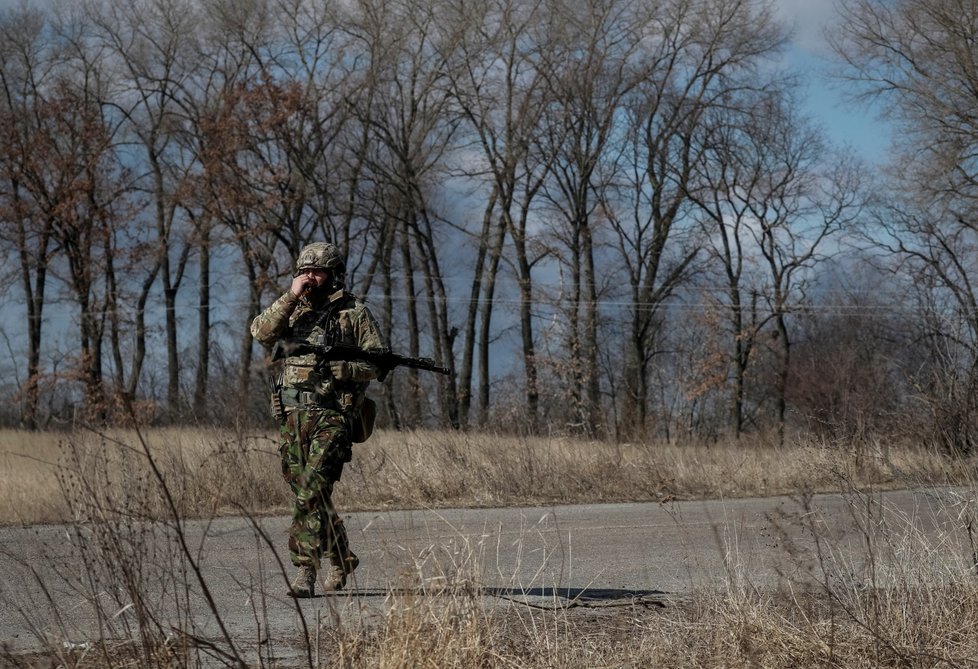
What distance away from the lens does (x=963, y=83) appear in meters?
31.9

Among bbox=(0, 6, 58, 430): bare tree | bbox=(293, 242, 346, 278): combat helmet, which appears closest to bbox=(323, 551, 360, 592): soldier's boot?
bbox=(293, 242, 346, 278): combat helmet

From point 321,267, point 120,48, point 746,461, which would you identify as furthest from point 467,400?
point 321,267

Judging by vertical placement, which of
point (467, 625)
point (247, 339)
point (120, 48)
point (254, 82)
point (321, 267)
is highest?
point (120, 48)

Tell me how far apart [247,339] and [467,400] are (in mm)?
7315

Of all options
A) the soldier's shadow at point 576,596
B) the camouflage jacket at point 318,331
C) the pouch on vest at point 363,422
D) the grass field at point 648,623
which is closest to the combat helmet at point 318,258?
the camouflage jacket at point 318,331

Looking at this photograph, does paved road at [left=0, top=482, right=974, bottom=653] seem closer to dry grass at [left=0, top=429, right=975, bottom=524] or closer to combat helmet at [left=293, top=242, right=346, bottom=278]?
dry grass at [left=0, top=429, right=975, bottom=524]

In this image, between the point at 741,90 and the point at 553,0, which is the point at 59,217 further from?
the point at 741,90

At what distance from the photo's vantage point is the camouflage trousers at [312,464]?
262 inches

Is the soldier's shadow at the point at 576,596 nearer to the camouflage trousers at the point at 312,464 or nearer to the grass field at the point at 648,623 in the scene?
the grass field at the point at 648,623

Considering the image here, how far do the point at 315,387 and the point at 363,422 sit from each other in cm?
38

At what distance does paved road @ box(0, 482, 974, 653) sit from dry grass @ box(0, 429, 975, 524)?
A: 0.84m

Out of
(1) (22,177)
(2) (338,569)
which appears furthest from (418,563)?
(1) (22,177)

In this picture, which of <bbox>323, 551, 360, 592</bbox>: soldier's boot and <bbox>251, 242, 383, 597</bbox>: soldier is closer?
<bbox>323, 551, 360, 592</bbox>: soldier's boot

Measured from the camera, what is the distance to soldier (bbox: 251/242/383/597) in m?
6.68
